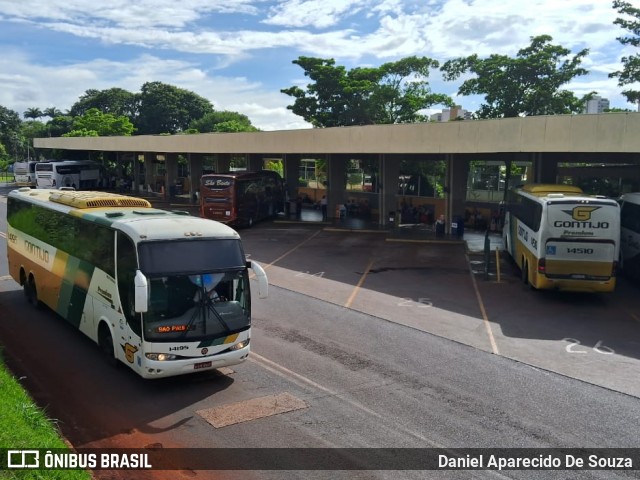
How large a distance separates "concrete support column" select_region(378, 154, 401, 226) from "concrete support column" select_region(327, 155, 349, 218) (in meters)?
4.80

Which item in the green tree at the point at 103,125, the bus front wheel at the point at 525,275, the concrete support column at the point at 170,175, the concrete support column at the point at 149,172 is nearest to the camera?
the bus front wheel at the point at 525,275

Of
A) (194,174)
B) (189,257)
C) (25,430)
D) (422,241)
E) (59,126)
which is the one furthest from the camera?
(59,126)

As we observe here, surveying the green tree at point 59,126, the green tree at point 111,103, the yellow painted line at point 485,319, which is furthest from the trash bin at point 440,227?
the green tree at point 111,103

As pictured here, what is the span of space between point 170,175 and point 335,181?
2172cm

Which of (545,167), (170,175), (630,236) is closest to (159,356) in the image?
(630,236)

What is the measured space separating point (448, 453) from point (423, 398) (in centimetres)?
198

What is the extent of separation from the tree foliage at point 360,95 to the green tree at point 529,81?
466 centimetres

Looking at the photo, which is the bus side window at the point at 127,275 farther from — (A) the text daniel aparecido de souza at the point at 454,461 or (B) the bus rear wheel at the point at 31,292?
(B) the bus rear wheel at the point at 31,292

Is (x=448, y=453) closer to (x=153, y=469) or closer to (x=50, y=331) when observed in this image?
(x=153, y=469)

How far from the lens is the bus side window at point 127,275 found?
10.2 meters

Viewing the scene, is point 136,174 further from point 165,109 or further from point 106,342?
point 106,342

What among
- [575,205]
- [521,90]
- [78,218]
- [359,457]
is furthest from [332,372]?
[521,90]

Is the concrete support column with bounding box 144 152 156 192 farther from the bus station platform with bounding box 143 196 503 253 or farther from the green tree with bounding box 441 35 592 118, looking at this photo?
the green tree with bounding box 441 35 592 118

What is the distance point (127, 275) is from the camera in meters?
10.4
